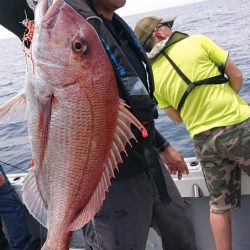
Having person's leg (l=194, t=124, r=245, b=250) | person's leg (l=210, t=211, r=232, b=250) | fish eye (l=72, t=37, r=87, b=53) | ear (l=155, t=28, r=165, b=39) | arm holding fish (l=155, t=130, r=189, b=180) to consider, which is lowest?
person's leg (l=210, t=211, r=232, b=250)

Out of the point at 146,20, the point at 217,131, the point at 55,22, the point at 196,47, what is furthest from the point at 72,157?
the point at 146,20

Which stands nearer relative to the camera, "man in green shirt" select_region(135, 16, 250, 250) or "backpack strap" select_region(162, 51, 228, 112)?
"man in green shirt" select_region(135, 16, 250, 250)

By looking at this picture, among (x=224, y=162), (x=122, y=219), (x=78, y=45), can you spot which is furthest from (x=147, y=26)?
(x=78, y=45)

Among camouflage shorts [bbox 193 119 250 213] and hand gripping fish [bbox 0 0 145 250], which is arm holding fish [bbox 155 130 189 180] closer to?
camouflage shorts [bbox 193 119 250 213]

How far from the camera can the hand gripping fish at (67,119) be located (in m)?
1.30

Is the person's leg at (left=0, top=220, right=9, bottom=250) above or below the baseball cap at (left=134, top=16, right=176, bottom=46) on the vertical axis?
below

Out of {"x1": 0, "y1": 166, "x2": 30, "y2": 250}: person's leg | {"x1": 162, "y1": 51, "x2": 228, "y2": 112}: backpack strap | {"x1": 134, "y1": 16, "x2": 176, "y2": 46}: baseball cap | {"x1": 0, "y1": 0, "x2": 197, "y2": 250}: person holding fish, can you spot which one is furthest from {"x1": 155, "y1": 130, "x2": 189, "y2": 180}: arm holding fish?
{"x1": 0, "y1": 166, "x2": 30, "y2": 250}: person's leg

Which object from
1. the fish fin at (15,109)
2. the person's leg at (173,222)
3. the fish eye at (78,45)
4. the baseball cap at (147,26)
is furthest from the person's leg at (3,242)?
the fish eye at (78,45)

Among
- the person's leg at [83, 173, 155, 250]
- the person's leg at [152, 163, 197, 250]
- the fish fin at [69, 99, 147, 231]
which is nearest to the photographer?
the fish fin at [69, 99, 147, 231]

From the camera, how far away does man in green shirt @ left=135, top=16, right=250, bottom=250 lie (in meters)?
2.84

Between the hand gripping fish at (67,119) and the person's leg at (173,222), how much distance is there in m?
0.76

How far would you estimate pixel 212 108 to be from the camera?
2.94 meters

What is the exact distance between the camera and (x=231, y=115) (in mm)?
2867

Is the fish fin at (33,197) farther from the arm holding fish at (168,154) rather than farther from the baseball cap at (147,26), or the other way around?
the baseball cap at (147,26)
